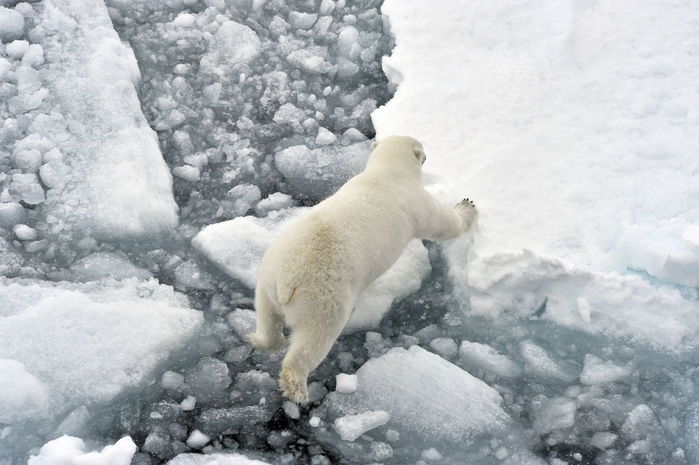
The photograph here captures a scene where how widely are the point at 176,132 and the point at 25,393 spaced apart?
6.33 feet

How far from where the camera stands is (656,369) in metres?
3.23

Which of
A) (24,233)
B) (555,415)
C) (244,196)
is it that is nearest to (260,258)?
(244,196)

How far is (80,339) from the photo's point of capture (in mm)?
3105

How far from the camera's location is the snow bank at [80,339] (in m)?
2.94

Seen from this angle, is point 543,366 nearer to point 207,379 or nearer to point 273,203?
point 207,379

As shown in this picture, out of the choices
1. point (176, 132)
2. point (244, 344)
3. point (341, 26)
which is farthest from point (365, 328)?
point (341, 26)

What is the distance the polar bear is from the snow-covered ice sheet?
0.35 metres

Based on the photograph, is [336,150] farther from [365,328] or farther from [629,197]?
Answer: [629,197]

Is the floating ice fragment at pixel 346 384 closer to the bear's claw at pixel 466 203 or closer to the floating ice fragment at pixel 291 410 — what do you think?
the floating ice fragment at pixel 291 410

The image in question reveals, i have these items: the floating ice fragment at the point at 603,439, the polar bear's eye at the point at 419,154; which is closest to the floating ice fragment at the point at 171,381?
the polar bear's eye at the point at 419,154

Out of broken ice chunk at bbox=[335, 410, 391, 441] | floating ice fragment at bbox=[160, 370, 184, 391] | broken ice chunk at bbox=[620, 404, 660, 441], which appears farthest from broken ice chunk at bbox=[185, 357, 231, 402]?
broken ice chunk at bbox=[620, 404, 660, 441]

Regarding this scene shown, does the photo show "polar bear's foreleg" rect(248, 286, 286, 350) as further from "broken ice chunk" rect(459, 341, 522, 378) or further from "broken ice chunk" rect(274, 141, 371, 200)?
"broken ice chunk" rect(274, 141, 371, 200)

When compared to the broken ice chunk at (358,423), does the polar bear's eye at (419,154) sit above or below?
above

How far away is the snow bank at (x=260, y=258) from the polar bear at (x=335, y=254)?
210mm
